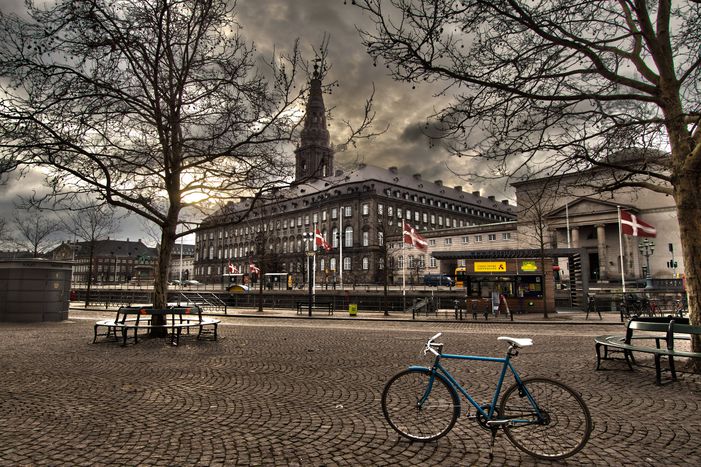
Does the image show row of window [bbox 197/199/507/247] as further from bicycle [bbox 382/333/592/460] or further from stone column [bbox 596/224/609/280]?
bicycle [bbox 382/333/592/460]

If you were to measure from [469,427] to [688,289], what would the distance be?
20.2 ft

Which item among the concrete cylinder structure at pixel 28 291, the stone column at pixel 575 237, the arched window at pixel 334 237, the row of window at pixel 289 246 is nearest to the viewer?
the concrete cylinder structure at pixel 28 291

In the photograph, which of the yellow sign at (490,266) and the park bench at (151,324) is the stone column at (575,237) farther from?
the park bench at (151,324)

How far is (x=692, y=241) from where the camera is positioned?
8.36 metres

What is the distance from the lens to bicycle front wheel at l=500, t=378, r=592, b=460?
4285 millimetres

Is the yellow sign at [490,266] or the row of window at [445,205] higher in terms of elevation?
the row of window at [445,205]

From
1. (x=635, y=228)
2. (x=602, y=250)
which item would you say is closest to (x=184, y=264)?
(x=602, y=250)

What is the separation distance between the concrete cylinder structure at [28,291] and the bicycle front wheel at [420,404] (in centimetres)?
2041

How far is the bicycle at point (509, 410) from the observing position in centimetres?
432

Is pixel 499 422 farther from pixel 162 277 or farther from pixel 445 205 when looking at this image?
pixel 445 205

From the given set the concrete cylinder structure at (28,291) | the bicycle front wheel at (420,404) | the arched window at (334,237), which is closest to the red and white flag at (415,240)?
the concrete cylinder structure at (28,291)

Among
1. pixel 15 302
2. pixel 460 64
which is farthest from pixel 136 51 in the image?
pixel 15 302

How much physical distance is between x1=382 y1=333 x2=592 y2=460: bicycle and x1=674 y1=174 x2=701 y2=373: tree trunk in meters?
5.73

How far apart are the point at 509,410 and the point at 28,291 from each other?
854 inches
